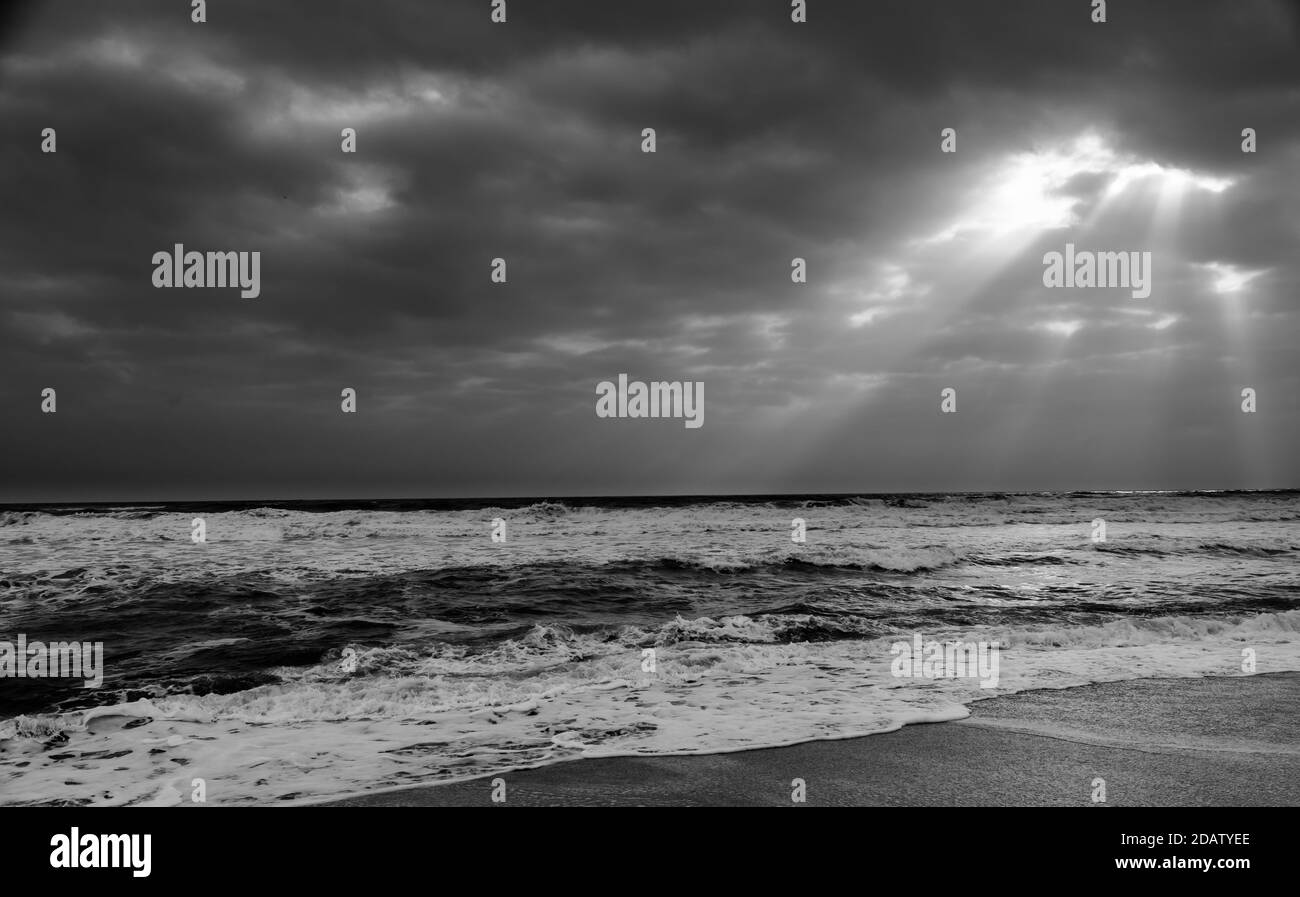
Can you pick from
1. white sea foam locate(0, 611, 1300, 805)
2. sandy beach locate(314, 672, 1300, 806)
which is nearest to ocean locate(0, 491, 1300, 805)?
white sea foam locate(0, 611, 1300, 805)

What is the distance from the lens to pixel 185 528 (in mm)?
26562

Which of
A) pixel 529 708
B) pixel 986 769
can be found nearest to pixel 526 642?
pixel 529 708

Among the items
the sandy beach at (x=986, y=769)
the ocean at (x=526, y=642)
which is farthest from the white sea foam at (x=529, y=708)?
the sandy beach at (x=986, y=769)

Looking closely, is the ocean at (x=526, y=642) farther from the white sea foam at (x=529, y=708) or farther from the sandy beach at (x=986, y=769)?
the sandy beach at (x=986, y=769)

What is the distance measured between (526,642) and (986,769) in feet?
20.4

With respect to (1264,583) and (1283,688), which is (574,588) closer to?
(1283,688)

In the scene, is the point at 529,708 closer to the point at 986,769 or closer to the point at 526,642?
the point at 526,642

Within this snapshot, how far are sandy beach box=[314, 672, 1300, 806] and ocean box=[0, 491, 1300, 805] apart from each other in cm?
31

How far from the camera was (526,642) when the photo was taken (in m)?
9.39

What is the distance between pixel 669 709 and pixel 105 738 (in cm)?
463

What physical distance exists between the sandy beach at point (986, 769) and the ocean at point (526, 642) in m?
0.31

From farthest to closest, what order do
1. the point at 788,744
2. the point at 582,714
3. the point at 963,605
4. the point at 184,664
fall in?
the point at 963,605 → the point at 184,664 → the point at 582,714 → the point at 788,744

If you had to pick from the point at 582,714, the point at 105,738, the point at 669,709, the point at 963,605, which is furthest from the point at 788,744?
the point at 963,605

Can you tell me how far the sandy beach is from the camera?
415 cm
